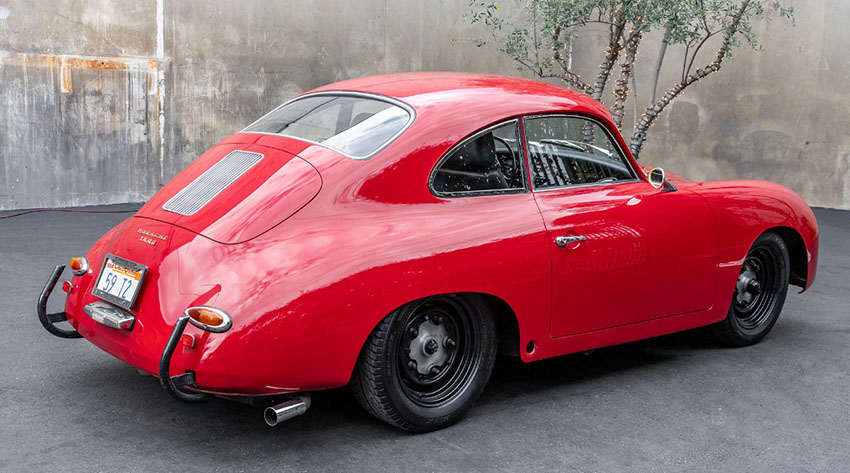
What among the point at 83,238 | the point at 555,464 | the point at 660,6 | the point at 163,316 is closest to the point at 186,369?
the point at 163,316

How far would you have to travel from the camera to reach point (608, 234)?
4.04 meters

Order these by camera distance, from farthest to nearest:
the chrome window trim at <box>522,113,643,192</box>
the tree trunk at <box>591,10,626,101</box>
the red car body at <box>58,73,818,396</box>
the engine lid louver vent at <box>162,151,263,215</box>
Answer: the tree trunk at <box>591,10,626,101</box> < the chrome window trim at <box>522,113,643,192</box> < the engine lid louver vent at <box>162,151,263,215</box> < the red car body at <box>58,73,818,396</box>

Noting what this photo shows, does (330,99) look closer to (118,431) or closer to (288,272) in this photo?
(288,272)

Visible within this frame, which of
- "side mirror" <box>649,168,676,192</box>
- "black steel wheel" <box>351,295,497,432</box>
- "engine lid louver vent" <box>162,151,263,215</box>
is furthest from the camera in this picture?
"side mirror" <box>649,168,676,192</box>

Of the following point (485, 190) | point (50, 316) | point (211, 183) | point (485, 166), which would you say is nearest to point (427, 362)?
point (485, 190)

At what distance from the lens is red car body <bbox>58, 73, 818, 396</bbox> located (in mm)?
3139

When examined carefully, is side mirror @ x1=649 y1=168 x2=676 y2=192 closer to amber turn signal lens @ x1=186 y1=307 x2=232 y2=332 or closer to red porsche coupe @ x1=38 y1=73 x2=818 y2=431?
red porsche coupe @ x1=38 y1=73 x2=818 y2=431

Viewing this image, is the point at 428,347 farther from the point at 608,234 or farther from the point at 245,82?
the point at 245,82

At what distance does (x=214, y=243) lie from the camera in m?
3.27

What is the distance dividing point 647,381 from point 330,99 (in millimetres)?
2218

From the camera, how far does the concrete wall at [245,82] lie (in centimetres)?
1012

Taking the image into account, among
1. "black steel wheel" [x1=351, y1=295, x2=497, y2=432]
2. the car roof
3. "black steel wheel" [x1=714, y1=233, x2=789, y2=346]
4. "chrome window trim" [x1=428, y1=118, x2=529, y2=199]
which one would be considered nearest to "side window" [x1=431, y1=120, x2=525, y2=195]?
"chrome window trim" [x1=428, y1=118, x2=529, y2=199]

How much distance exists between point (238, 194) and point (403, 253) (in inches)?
29.0

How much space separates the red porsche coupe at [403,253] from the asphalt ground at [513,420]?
0.25m
